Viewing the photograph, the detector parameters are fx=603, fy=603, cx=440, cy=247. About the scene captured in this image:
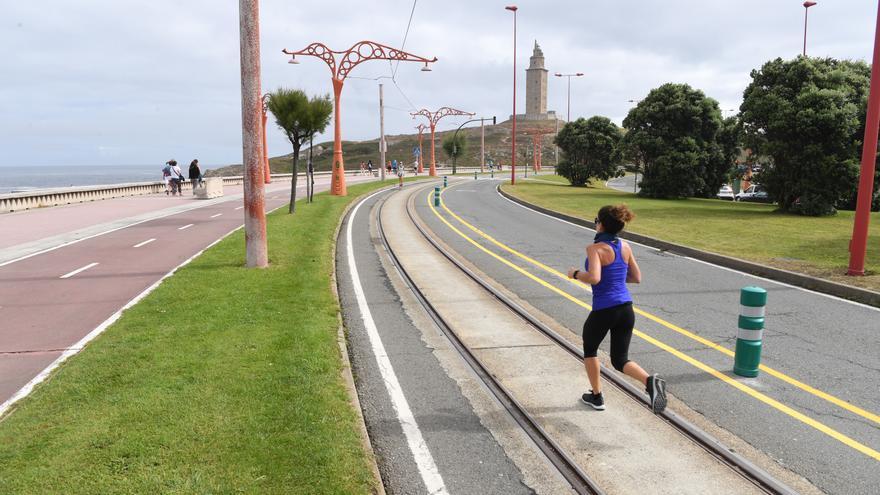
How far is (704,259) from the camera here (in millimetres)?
13562

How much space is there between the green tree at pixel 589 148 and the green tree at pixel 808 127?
59.2 feet

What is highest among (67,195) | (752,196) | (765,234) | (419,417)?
(67,195)

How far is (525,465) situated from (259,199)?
8.61 meters

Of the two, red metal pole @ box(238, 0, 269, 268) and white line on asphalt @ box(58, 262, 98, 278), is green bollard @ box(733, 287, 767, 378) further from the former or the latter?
white line on asphalt @ box(58, 262, 98, 278)

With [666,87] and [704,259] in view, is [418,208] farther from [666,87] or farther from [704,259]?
[666,87]

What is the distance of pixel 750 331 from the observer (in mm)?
6254

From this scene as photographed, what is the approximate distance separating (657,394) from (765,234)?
14793mm

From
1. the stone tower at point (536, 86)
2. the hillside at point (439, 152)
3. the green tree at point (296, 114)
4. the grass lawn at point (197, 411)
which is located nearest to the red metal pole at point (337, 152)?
the green tree at point (296, 114)

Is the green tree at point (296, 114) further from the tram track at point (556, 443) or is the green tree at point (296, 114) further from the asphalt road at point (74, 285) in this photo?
the tram track at point (556, 443)

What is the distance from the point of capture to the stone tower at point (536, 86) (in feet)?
558

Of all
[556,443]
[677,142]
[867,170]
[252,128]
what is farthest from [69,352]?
[677,142]

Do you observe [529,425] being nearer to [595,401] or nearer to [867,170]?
[595,401]

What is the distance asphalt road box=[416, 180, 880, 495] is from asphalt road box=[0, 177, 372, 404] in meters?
6.60

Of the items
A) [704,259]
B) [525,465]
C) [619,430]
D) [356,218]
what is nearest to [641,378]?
[619,430]
